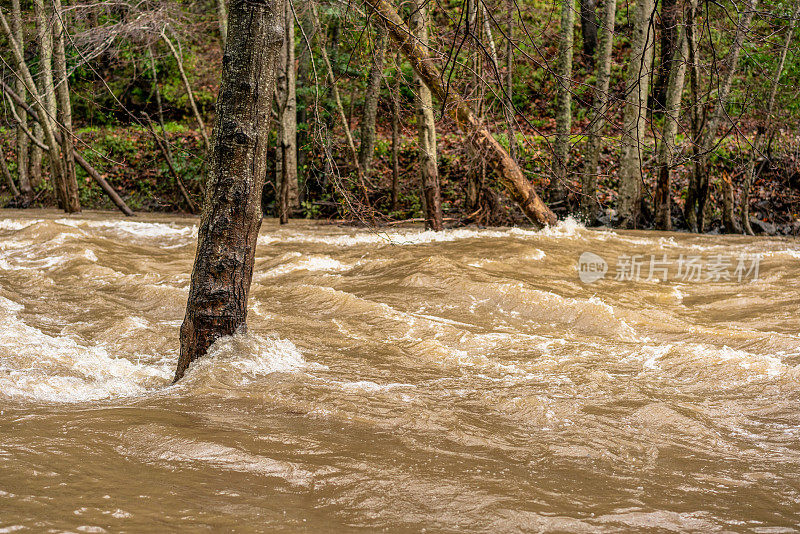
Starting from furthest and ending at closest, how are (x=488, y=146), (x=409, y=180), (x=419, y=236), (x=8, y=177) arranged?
(x=8, y=177) < (x=409, y=180) < (x=419, y=236) < (x=488, y=146)

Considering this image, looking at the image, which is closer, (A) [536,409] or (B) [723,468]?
(B) [723,468]

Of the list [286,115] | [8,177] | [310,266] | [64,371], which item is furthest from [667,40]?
[8,177]

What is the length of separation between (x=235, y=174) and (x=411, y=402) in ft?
5.55

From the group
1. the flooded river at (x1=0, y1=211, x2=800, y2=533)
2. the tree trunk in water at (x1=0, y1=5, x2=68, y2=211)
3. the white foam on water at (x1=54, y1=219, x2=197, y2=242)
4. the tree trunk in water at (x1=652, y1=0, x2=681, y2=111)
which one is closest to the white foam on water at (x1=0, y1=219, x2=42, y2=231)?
the white foam on water at (x1=54, y1=219, x2=197, y2=242)

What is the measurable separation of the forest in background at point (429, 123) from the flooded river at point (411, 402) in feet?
9.87

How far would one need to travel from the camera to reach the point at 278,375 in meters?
4.25

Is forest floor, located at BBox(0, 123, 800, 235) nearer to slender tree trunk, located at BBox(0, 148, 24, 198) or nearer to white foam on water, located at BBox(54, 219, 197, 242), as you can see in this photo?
slender tree trunk, located at BBox(0, 148, 24, 198)

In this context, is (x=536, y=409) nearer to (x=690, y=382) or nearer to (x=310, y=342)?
(x=690, y=382)

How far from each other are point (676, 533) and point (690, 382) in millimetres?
2290

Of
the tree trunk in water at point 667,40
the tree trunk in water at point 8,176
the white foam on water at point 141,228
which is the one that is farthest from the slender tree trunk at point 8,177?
the tree trunk in water at point 667,40

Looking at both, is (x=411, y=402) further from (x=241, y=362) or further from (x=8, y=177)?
(x=8, y=177)

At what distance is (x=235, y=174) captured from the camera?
12.8 feet

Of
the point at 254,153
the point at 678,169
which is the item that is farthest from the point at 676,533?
the point at 678,169

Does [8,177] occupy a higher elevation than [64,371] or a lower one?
higher
